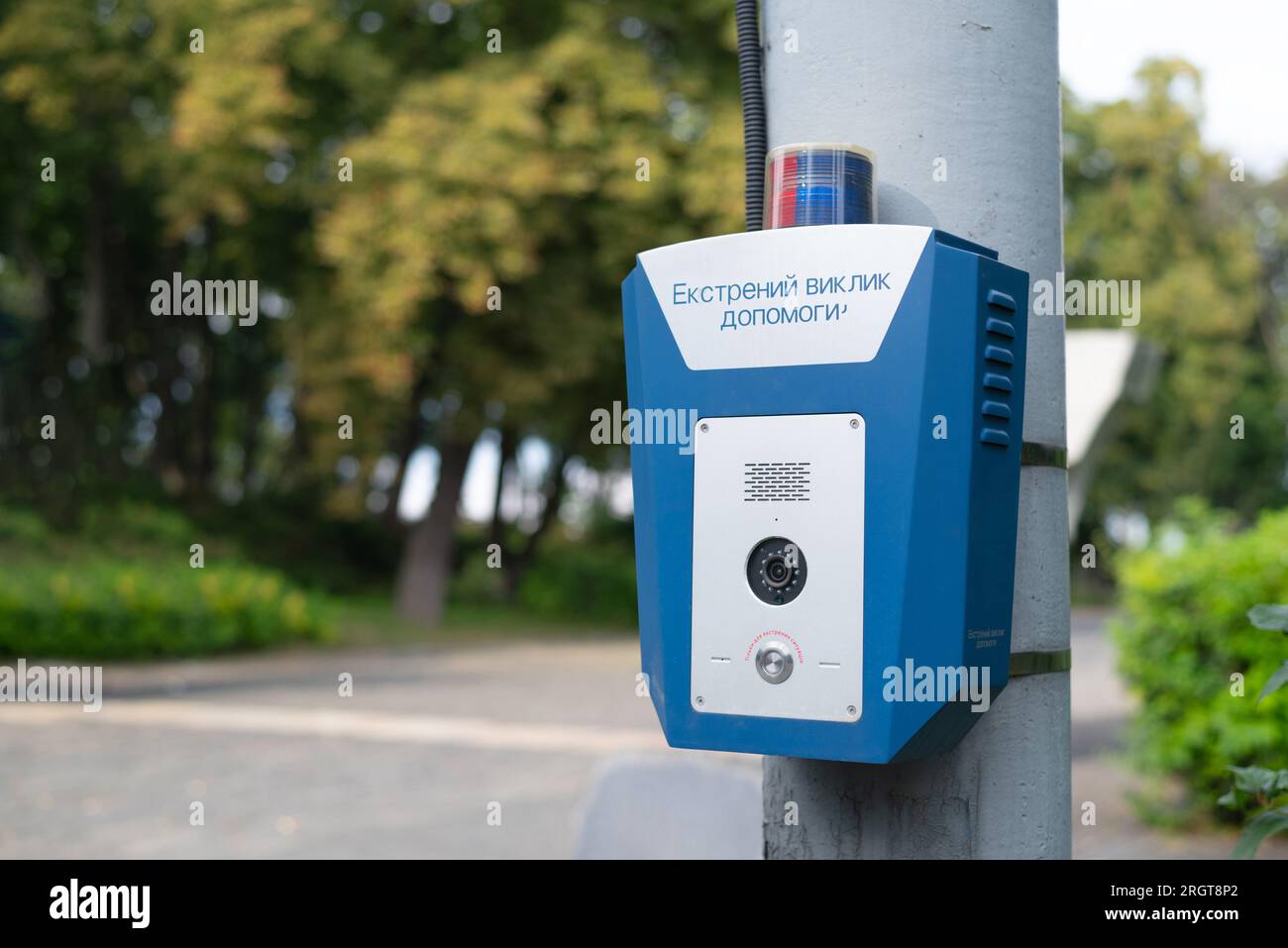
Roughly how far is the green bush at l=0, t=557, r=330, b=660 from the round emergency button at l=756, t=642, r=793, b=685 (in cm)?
1416

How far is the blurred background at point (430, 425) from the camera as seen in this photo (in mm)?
7027

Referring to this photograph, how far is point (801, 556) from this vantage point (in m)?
1.91

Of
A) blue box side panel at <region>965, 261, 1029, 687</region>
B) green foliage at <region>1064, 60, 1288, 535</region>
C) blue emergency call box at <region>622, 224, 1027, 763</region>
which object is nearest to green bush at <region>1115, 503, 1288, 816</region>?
blue box side panel at <region>965, 261, 1029, 687</region>

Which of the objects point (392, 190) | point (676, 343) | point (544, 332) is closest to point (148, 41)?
point (392, 190)

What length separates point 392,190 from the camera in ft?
59.6

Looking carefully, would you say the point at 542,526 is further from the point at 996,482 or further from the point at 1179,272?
the point at 996,482

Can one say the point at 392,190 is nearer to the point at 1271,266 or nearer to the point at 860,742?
the point at 860,742

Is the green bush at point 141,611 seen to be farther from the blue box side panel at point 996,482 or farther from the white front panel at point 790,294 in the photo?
the blue box side panel at point 996,482

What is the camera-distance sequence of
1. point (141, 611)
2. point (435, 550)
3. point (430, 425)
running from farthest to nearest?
point (430, 425), point (435, 550), point (141, 611)

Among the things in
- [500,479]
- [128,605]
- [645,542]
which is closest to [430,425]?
[500,479]

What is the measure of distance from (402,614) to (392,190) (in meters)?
7.59

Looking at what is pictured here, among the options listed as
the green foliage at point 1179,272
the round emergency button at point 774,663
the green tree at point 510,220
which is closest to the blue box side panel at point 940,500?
the round emergency button at point 774,663

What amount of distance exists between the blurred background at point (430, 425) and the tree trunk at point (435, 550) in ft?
0.20

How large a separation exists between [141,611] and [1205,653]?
39.5ft
